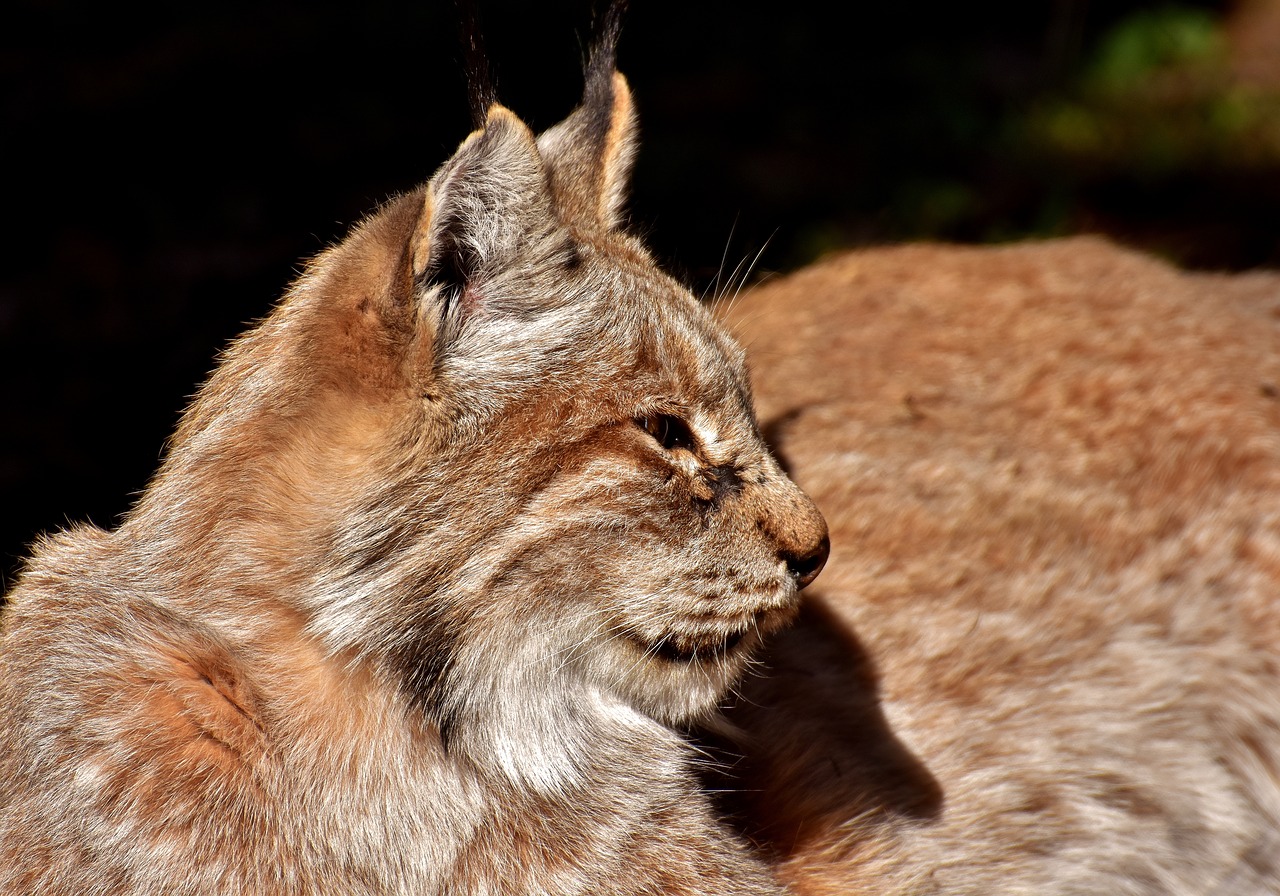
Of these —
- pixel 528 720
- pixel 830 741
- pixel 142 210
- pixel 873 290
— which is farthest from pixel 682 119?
pixel 528 720

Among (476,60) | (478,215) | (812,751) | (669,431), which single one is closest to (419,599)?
(669,431)

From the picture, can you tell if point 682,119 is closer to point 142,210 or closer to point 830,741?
point 142,210

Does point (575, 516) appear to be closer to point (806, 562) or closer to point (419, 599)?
point (419, 599)

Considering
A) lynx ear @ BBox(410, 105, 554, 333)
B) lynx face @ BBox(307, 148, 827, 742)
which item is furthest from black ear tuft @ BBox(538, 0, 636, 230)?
lynx ear @ BBox(410, 105, 554, 333)

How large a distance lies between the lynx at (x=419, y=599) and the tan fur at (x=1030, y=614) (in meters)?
0.68

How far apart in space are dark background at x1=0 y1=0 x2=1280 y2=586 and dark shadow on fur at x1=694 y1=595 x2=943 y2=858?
3484 millimetres

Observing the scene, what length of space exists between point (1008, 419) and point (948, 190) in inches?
170

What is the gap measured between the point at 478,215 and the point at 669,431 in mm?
674

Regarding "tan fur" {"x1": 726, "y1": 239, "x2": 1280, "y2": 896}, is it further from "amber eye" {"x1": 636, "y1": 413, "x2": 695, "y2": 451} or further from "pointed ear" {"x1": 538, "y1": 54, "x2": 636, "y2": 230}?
"pointed ear" {"x1": 538, "y1": 54, "x2": 636, "y2": 230}

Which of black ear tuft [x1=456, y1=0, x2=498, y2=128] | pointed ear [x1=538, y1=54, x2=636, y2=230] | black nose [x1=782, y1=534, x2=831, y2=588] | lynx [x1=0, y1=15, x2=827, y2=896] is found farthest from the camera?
pointed ear [x1=538, y1=54, x2=636, y2=230]

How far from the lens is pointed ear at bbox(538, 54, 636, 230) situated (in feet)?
11.1

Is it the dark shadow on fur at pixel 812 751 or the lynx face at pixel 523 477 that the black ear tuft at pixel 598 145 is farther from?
the dark shadow on fur at pixel 812 751

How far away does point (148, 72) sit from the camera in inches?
342

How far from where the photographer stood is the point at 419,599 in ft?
8.92
